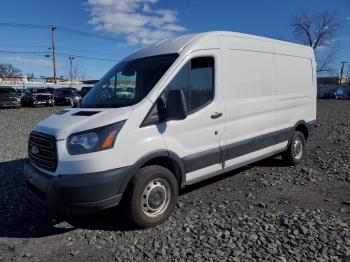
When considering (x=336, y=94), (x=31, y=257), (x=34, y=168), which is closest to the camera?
(x=31, y=257)

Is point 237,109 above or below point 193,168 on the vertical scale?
above

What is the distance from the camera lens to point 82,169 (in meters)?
3.62

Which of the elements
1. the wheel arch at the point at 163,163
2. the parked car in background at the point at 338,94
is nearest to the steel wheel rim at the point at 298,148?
the wheel arch at the point at 163,163

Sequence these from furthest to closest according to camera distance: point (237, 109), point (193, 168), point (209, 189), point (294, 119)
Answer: point (294, 119) < point (209, 189) < point (237, 109) < point (193, 168)

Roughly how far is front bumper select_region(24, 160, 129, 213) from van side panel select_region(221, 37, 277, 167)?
2.07 metres

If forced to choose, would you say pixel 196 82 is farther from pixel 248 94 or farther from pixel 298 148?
pixel 298 148

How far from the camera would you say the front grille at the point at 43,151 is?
3804 mm

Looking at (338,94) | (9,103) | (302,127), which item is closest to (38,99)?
(9,103)

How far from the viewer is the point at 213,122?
15.7 feet

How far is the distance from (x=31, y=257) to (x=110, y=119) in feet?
5.74

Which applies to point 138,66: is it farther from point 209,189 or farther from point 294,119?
point 294,119

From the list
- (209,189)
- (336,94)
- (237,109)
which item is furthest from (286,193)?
(336,94)

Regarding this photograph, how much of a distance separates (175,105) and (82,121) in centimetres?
113

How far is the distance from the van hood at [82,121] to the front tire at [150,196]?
75cm
